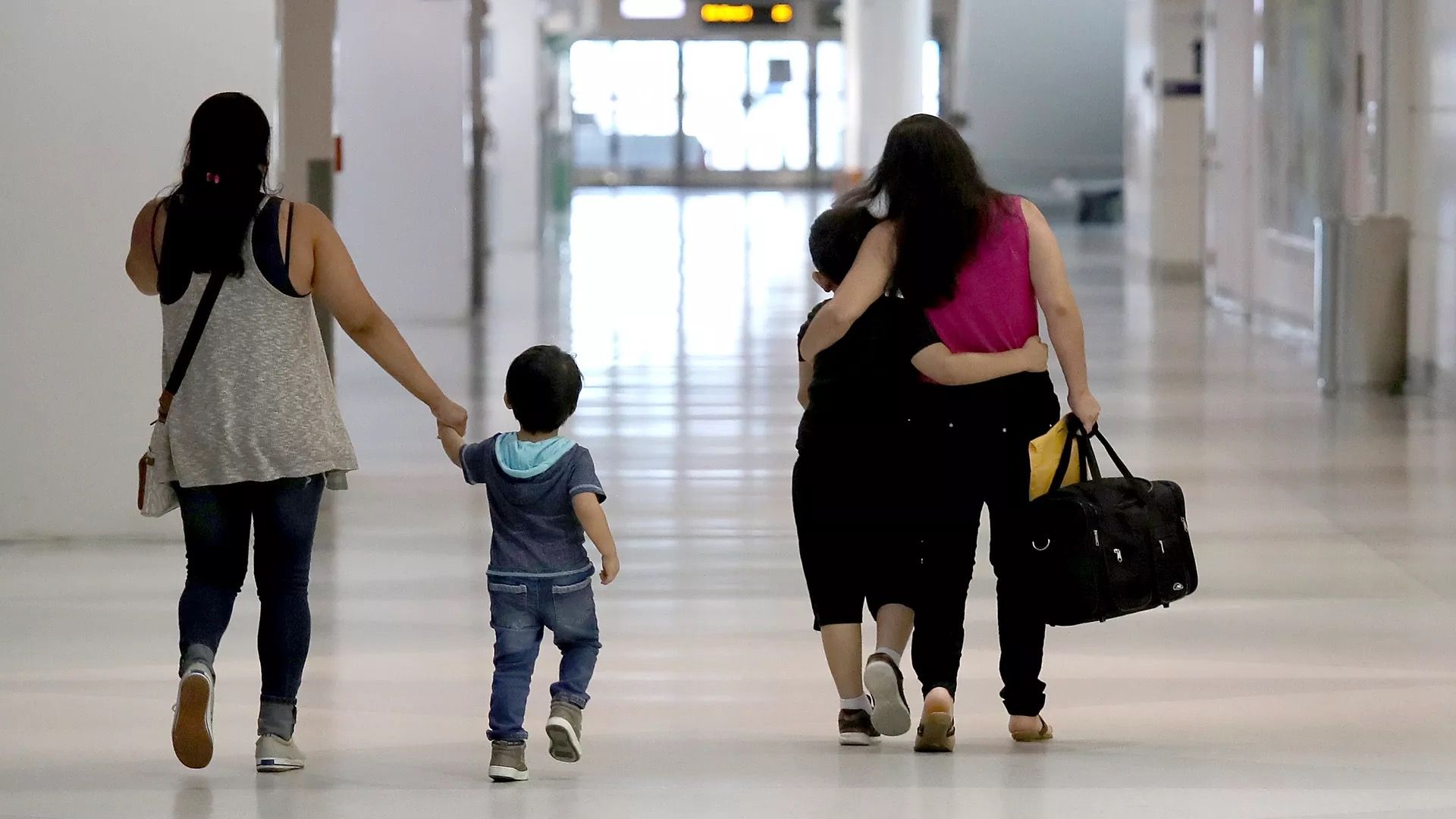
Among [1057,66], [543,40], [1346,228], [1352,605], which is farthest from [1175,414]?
[1057,66]

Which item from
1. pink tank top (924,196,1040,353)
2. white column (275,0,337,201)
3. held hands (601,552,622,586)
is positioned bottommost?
held hands (601,552,622,586)

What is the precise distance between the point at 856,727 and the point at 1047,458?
28.0 inches

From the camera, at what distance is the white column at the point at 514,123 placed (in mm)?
25641

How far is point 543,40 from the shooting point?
31250mm

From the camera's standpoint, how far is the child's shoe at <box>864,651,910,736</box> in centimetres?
434

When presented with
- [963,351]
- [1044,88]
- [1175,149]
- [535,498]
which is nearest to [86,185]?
[535,498]

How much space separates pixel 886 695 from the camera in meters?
4.35

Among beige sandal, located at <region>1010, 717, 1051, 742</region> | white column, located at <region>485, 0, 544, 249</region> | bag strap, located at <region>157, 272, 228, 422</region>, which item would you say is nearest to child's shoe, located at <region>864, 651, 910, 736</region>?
beige sandal, located at <region>1010, 717, 1051, 742</region>

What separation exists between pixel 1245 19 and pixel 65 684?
14881 mm

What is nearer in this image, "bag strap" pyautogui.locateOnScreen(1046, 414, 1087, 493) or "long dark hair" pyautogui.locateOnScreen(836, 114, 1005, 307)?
"long dark hair" pyautogui.locateOnScreen(836, 114, 1005, 307)

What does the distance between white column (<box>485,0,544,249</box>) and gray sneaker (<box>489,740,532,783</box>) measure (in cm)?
2140

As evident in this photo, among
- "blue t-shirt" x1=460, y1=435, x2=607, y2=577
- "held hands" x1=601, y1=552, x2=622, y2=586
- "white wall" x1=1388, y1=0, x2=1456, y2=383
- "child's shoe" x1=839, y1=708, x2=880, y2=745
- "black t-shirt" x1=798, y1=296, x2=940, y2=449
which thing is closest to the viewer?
"held hands" x1=601, y1=552, x2=622, y2=586

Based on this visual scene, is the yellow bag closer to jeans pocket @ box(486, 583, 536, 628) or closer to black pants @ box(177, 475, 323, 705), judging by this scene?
jeans pocket @ box(486, 583, 536, 628)

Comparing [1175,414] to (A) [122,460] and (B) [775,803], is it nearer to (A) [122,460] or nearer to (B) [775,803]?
(A) [122,460]
